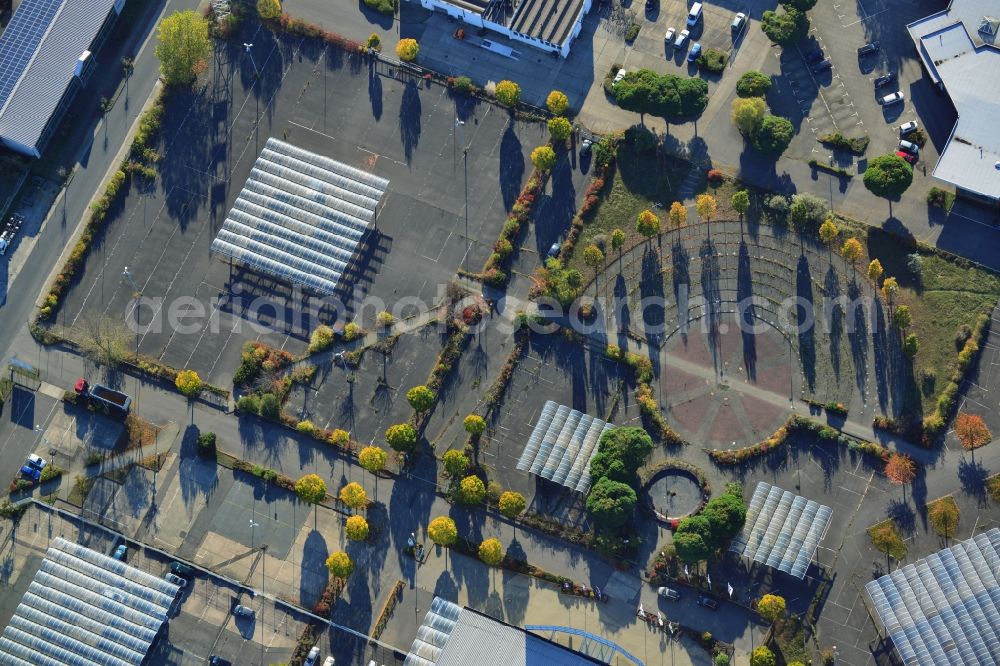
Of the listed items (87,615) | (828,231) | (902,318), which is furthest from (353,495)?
(902,318)

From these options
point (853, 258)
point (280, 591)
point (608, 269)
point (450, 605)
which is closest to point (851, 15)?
point (853, 258)

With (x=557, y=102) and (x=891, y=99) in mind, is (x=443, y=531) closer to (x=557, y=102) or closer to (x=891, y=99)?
(x=557, y=102)

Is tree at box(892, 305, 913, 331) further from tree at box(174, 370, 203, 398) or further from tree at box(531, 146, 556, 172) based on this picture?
tree at box(174, 370, 203, 398)

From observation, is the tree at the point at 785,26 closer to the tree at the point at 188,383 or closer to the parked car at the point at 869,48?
the parked car at the point at 869,48

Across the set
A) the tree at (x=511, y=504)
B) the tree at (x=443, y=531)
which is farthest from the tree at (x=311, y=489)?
the tree at (x=511, y=504)

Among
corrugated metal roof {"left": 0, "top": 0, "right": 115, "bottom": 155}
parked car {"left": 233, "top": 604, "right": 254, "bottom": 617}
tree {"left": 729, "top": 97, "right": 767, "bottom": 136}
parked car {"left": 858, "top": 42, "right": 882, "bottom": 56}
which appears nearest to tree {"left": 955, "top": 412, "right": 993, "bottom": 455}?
tree {"left": 729, "top": 97, "right": 767, "bottom": 136}
